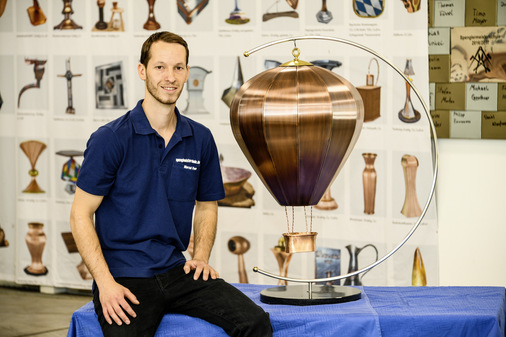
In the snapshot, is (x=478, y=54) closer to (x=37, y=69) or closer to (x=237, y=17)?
(x=237, y=17)

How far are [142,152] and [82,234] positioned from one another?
32 centimetres

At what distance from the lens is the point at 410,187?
11.4 feet

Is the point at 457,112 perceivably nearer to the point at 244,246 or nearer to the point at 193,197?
the point at 244,246

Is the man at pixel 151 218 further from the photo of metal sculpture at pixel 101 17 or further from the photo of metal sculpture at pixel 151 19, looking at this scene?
the photo of metal sculpture at pixel 101 17

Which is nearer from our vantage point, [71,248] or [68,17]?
[68,17]

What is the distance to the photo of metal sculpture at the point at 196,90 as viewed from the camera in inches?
149

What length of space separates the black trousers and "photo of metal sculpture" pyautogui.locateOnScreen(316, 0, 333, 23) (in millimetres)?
1760

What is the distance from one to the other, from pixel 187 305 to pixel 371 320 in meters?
0.55

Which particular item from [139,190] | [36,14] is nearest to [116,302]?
[139,190]

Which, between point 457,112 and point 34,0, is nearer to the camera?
point 457,112

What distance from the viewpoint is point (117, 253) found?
7.27 feet

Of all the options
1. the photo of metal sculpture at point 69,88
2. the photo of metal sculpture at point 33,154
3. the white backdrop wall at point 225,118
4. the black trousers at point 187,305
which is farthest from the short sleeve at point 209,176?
the photo of metal sculpture at point 33,154

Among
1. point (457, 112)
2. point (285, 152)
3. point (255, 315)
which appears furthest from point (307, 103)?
point (457, 112)

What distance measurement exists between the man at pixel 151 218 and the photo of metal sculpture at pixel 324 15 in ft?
4.47
